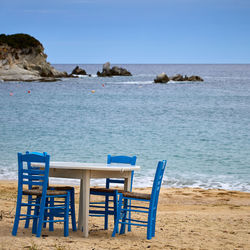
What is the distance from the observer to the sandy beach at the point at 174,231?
563cm

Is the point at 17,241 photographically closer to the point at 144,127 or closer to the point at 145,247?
the point at 145,247

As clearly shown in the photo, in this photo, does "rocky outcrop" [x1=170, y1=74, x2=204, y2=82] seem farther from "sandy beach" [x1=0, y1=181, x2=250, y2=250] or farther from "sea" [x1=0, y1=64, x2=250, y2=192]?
"sandy beach" [x1=0, y1=181, x2=250, y2=250]

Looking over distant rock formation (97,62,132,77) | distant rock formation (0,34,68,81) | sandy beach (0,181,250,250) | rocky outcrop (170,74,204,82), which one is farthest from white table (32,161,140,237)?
distant rock formation (97,62,132,77)

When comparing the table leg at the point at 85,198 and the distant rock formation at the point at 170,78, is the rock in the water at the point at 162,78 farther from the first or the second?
the table leg at the point at 85,198

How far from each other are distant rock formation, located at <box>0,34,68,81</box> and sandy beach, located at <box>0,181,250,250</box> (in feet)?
219

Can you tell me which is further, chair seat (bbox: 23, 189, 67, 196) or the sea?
the sea

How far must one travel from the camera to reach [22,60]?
3098 inches

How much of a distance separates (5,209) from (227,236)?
3815 millimetres

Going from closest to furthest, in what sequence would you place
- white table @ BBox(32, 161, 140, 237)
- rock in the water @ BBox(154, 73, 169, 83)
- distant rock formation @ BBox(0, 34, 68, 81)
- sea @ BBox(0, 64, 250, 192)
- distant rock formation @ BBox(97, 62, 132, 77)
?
1. white table @ BBox(32, 161, 140, 237)
2. sea @ BBox(0, 64, 250, 192)
3. distant rock formation @ BBox(0, 34, 68, 81)
4. rock in the water @ BBox(154, 73, 169, 83)
5. distant rock formation @ BBox(97, 62, 132, 77)

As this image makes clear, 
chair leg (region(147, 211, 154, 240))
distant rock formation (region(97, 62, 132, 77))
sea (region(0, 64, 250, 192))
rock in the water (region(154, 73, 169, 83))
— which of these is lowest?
sea (region(0, 64, 250, 192))

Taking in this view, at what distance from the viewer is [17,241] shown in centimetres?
545

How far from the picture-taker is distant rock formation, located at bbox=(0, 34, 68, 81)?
7456cm

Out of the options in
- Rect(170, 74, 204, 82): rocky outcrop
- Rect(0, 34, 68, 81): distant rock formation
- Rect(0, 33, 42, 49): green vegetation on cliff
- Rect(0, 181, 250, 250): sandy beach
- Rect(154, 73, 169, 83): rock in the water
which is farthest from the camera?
Rect(170, 74, 204, 82): rocky outcrop

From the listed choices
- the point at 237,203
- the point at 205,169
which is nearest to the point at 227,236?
the point at 237,203
